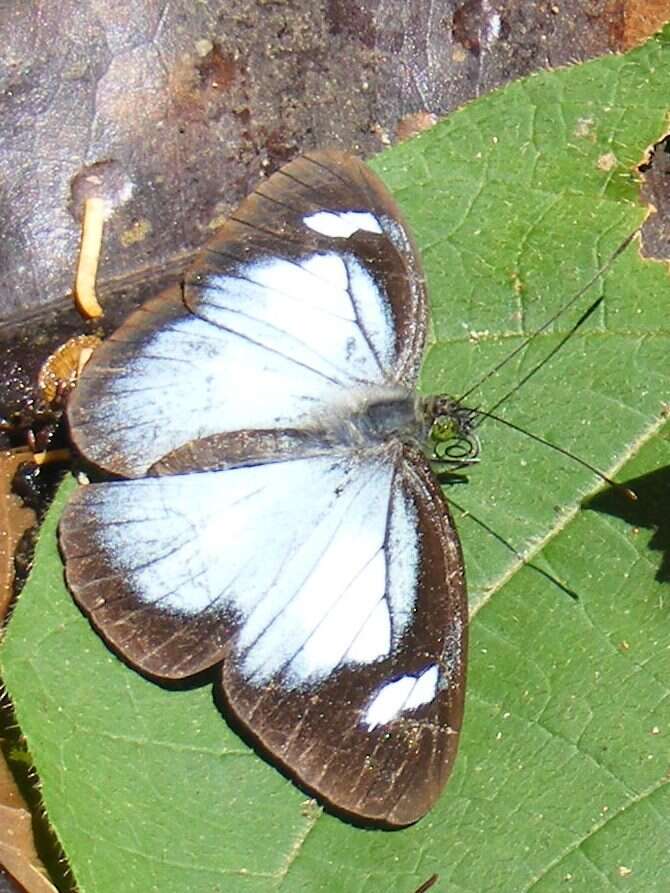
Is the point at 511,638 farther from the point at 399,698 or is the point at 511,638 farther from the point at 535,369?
the point at 535,369

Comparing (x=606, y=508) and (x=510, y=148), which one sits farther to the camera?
(x=510, y=148)

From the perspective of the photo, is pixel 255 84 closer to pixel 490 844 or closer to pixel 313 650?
pixel 313 650

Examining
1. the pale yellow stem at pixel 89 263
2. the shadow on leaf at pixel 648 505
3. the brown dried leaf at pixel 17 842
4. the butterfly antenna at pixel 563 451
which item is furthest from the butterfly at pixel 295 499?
the brown dried leaf at pixel 17 842

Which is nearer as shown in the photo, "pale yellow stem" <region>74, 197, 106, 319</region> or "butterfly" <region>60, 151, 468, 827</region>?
"butterfly" <region>60, 151, 468, 827</region>

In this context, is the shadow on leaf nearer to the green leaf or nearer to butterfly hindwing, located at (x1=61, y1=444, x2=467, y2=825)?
the green leaf

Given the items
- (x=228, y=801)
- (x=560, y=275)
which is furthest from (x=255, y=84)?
(x=228, y=801)

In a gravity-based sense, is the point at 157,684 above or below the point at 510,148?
below

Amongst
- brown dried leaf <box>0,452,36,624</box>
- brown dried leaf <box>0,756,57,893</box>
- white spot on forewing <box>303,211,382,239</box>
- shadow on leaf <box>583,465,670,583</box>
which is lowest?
brown dried leaf <box>0,756,57,893</box>

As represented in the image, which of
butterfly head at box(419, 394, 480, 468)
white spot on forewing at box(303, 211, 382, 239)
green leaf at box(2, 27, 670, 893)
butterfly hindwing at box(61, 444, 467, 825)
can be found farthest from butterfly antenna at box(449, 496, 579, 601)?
white spot on forewing at box(303, 211, 382, 239)
